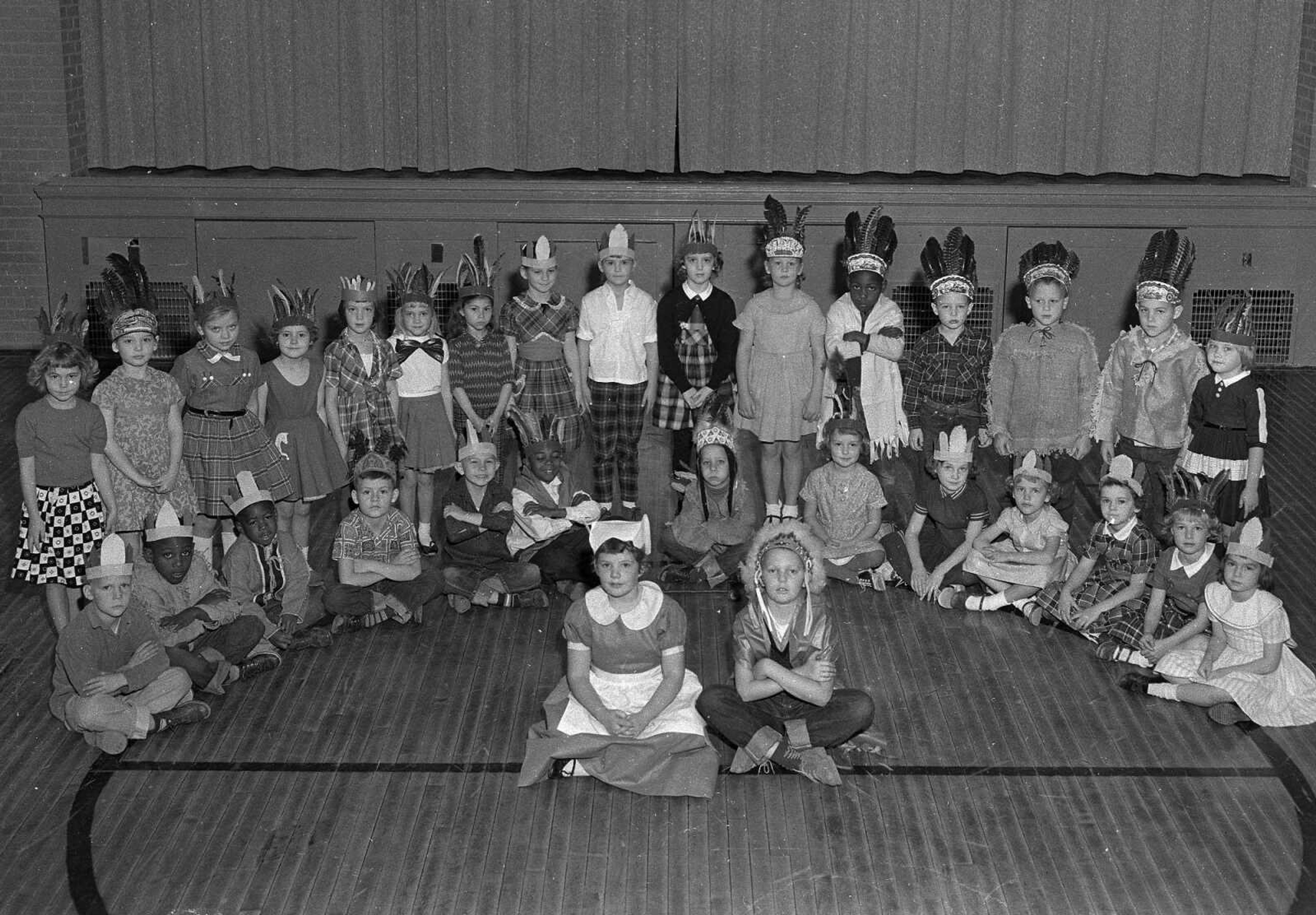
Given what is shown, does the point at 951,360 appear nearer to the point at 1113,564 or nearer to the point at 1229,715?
the point at 1113,564

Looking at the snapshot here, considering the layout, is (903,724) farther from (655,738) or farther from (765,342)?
(765,342)

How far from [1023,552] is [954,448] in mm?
588

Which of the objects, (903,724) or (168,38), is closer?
(903,724)

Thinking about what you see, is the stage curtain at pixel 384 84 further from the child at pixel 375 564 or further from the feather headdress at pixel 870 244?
the child at pixel 375 564

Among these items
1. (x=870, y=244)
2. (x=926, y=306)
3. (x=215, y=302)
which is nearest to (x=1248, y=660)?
(x=870, y=244)

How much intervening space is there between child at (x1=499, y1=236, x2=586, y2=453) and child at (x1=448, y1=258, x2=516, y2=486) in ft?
0.25

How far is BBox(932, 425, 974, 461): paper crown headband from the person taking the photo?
7.26m

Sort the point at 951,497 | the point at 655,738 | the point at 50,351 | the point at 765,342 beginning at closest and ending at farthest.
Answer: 1. the point at 655,738
2. the point at 50,351
3. the point at 951,497
4. the point at 765,342

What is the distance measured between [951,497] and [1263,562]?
1.71 metres

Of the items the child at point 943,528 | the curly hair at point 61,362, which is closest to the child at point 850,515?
the child at point 943,528

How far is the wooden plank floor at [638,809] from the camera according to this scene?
4.96 meters

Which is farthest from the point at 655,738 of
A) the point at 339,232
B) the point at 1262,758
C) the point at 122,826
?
the point at 339,232

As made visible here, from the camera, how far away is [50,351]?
21.4 feet

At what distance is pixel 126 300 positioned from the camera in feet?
23.6
